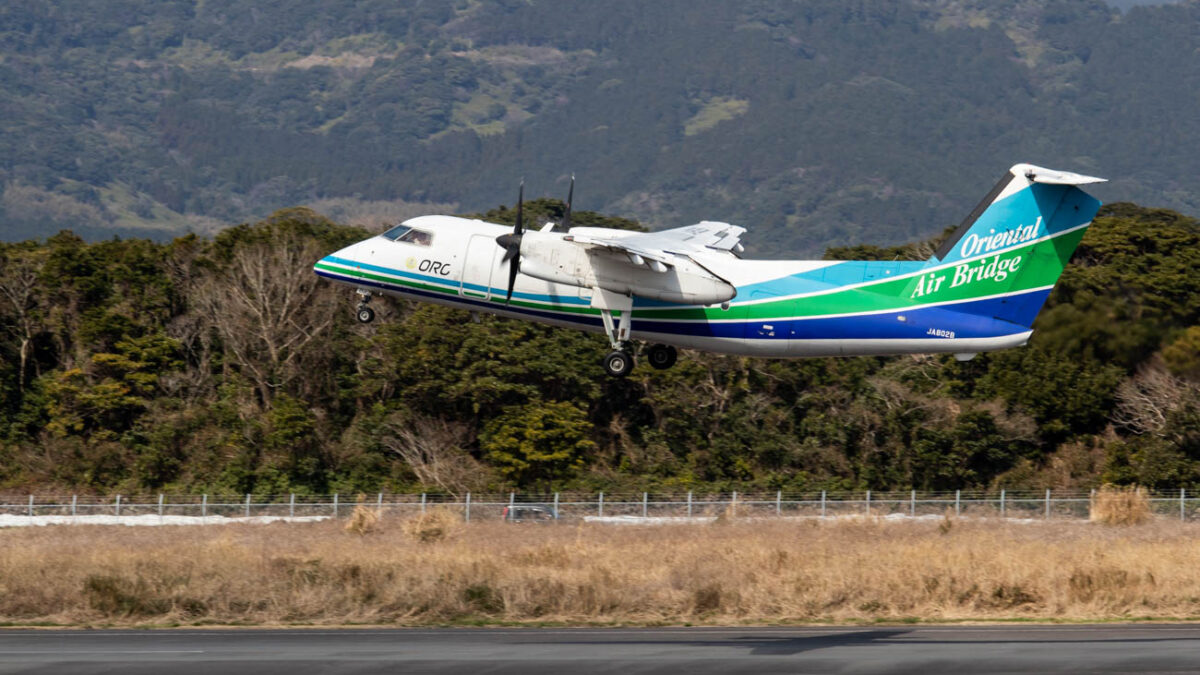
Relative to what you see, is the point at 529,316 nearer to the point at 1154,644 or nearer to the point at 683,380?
the point at 1154,644

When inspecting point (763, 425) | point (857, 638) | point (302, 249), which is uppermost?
point (302, 249)

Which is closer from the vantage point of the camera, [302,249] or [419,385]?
[419,385]

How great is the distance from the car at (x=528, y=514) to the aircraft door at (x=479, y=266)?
1237cm

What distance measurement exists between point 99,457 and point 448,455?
1360 centimetres

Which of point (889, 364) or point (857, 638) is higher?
point (889, 364)

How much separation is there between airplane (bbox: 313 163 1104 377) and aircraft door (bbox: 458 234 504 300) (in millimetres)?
693

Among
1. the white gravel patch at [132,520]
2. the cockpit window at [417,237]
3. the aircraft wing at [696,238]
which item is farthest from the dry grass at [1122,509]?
the white gravel patch at [132,520]

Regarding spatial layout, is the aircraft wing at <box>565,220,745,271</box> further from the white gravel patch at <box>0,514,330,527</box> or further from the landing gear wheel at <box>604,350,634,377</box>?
the white gravel patch at <box>0,514,330,527</box>

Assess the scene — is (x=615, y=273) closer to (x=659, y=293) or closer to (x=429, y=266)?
(x=659, y=293)

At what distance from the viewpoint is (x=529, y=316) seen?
36.2 meters

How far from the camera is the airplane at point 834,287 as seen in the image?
34.2 metres

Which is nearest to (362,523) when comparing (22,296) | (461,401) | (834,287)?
(461,401)

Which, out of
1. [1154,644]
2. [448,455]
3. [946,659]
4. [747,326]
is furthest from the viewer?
[448,455]

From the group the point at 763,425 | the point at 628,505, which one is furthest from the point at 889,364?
the point at 628,505
